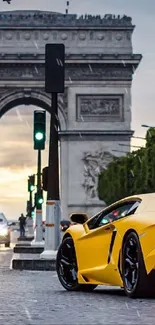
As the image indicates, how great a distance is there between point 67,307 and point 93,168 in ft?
206

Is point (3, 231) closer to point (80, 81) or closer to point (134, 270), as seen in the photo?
point (134, 270)

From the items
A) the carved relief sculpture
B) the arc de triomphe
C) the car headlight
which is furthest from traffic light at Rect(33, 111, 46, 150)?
the carved relief sculpture

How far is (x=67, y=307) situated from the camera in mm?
10328

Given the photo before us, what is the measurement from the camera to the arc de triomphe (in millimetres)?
71250

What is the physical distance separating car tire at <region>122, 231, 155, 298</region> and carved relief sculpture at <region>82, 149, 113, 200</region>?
61.0m

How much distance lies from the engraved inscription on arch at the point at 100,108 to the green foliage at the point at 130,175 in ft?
8.75

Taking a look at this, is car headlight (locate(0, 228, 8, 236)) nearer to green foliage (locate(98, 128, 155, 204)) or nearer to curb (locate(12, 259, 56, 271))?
green foliage (locate(98, 128, 155, 204))

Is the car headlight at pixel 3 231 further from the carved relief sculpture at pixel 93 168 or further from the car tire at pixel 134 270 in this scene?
the carved relief sculpture at pixel 93 168

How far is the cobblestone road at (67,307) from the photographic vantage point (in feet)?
29.7

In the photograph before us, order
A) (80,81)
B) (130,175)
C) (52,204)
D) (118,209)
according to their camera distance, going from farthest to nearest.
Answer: (80,81) → (130,175) → (52,204) → (118,209)

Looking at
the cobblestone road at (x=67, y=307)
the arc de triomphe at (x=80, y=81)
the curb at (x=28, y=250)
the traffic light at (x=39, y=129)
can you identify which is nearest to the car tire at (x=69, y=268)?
the cobblestone road at (x=67, y=307)

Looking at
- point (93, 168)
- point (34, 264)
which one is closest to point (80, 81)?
point (93, 168)

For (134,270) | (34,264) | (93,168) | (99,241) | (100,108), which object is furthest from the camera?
(93,168)

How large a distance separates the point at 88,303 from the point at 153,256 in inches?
29.1
